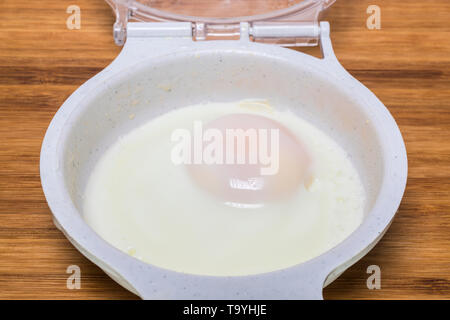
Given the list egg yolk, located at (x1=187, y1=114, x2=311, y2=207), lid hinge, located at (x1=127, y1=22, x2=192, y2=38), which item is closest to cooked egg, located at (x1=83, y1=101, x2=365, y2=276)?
egg yolk, located at (x1=187, y1=114, x2=311, y2=207)

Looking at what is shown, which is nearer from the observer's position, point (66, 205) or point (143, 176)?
point (66, 205)

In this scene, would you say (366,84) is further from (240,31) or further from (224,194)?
(224,194)

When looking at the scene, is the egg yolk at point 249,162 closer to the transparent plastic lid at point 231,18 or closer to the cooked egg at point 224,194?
the cooked egg at point 224,194

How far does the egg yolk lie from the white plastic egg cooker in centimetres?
9

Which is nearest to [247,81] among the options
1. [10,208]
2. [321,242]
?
[321,242]

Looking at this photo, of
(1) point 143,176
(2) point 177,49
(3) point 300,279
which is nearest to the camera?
(3) point 300,279

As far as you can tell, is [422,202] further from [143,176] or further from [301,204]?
[143,176]

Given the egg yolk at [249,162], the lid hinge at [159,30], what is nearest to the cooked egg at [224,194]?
the egg yolk at [249,162]

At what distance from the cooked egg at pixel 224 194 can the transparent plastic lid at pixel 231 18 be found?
0.19m

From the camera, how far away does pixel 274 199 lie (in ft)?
3.25

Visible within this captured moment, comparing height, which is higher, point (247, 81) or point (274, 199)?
point (247, 81)

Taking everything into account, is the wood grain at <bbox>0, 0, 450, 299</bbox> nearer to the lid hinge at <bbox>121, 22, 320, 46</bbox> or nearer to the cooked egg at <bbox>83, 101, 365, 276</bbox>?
the cooked egg at <bbox>83, 101, 365, 276</bbox>

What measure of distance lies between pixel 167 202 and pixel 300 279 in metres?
0.30

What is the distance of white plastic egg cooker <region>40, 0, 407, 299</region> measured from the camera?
77 cm
